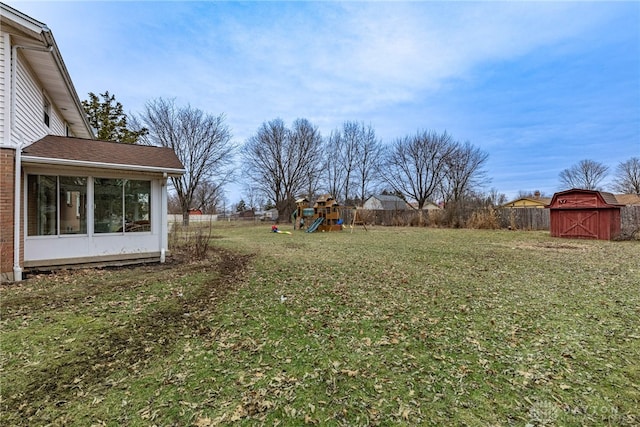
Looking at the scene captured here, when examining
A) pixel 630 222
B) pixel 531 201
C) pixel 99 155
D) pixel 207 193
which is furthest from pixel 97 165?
pixel 531 201

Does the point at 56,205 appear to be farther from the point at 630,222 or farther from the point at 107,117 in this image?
the point at 630,222

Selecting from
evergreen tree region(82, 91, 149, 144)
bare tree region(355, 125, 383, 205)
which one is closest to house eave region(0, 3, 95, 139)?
evergreen tree region(82, 91, 149, 144)

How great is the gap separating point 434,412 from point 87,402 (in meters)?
Answer: 2.83

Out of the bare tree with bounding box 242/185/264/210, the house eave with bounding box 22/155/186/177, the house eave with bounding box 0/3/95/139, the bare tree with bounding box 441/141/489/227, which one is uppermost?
the bare tree with bounding box 441/141/489/227

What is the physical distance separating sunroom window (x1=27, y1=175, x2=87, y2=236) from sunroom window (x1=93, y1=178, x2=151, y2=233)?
1.00 feet

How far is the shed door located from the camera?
13.6m

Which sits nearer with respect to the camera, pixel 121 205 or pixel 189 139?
pixel 121 205

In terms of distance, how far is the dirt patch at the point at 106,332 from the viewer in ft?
8.30

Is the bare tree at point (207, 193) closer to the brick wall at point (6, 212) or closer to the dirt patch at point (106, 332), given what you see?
the brick wall at point (6, 212)

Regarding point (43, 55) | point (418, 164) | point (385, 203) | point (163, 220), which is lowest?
point (163, 220)

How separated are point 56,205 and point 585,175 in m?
61.6

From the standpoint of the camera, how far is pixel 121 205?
7777 millimetres

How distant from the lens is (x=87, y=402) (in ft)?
7.73

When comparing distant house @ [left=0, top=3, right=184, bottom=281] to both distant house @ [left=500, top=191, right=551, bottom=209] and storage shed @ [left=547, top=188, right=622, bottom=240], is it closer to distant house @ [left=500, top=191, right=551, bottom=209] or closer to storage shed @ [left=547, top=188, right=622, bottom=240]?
storage shed @ [left=547, top=188, right=622, bottom=240]
